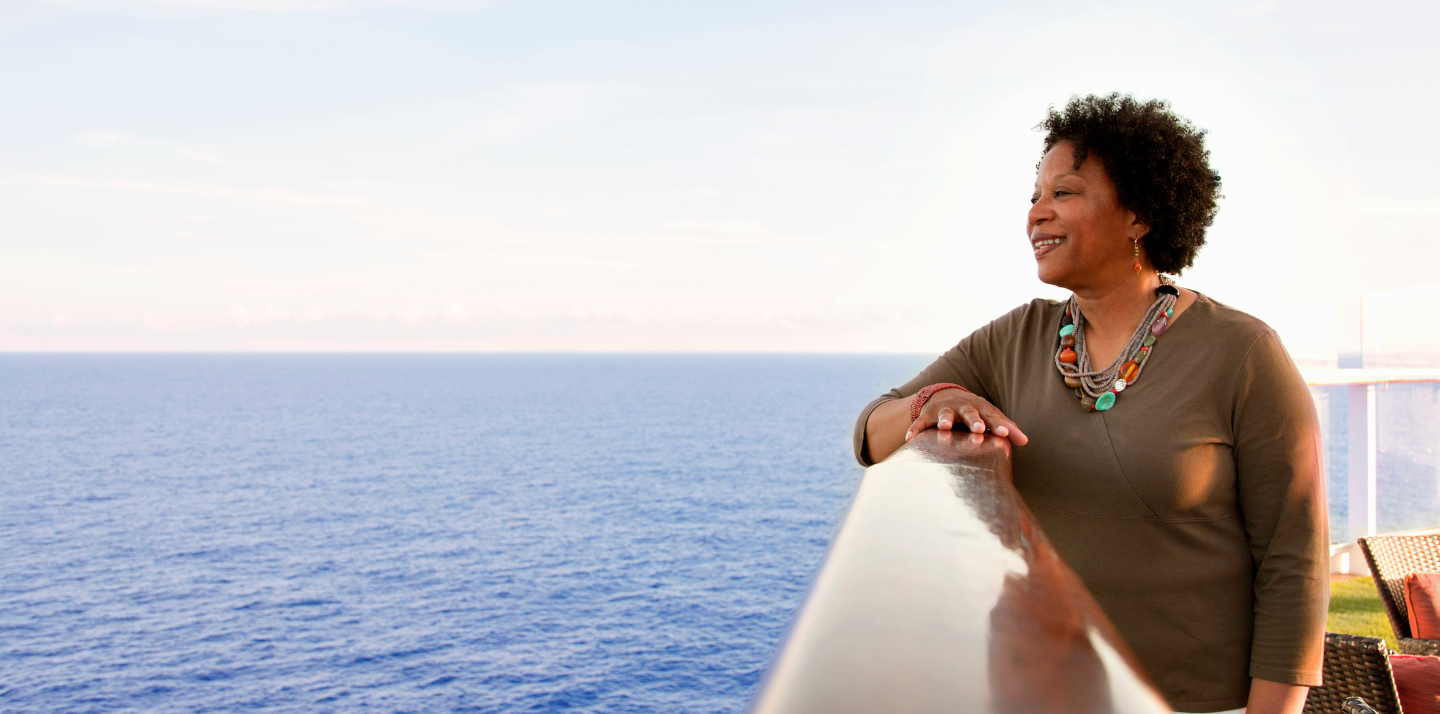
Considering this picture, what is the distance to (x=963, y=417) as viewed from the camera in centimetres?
160

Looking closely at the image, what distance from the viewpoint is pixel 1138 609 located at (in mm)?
1842

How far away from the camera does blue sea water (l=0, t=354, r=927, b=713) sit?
4184cm

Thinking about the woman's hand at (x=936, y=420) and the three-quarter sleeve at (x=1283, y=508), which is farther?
the three-quarter sleeve at (x=1283, y=508)

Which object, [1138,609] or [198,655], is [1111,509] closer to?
[1138,609]

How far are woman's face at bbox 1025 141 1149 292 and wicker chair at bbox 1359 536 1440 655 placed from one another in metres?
4.32

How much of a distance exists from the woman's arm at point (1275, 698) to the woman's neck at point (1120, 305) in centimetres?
74

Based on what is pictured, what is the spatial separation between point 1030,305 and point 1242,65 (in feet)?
34.5

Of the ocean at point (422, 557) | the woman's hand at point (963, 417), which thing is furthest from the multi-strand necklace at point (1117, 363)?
the ocean at point (422, 557)

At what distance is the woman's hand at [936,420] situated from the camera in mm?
1551

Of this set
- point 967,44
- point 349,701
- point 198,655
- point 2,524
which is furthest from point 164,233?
point 967,44

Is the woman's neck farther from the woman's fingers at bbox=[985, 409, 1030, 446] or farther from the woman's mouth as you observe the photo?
the woman's fingers at bbox=[985, 409, 1030, 446]

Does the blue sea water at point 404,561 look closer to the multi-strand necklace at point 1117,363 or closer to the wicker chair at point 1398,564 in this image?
the multi-strand necklace at point 1117,363

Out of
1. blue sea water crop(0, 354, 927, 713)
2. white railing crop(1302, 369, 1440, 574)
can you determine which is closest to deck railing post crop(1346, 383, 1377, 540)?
white railing crop(1302, 369, 1440, 574)

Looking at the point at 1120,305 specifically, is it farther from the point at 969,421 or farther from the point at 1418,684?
the point at 1418,684
